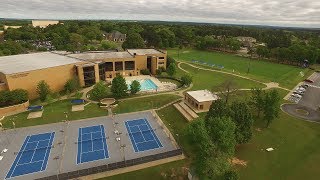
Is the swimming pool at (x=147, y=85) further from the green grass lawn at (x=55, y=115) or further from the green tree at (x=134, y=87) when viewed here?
the green grass lawn at (x=55, y=115)

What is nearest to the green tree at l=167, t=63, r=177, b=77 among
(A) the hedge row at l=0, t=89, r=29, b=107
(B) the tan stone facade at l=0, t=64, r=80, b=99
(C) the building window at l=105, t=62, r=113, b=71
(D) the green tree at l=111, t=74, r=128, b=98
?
Result: (C) the building window at l=105, t=62, r=113, b=71

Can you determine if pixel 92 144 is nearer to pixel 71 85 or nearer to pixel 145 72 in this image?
pixel 71 85

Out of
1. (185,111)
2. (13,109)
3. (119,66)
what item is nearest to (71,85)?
(13,109)

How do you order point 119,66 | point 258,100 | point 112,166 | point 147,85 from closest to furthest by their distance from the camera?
1. point 112,166
2. point 258,100
3. point 147,85
4. point 119,66

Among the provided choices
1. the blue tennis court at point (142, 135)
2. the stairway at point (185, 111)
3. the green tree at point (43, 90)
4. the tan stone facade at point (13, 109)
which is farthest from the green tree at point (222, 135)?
the tan stone facade at point (13, 109)

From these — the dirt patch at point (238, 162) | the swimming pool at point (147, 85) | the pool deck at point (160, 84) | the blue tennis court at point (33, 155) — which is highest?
the pool deck at point (160, 84)

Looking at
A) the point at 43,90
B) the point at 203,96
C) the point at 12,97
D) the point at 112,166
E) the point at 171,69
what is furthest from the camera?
the point at 171,69

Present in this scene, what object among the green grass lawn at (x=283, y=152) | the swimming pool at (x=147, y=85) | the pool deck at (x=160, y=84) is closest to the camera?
the green grass lawn at (x=283, y=152)
